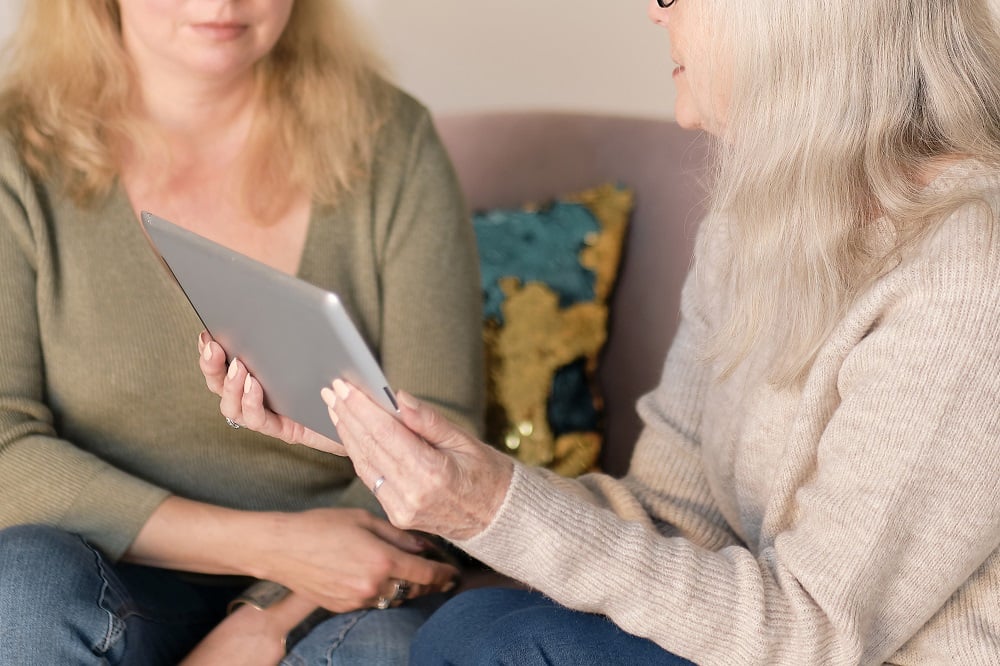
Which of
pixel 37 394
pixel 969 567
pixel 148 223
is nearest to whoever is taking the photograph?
pixel 969 567

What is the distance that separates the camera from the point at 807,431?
0.97 metres

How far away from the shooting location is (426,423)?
90cm

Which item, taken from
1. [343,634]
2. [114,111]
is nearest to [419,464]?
[343,634]

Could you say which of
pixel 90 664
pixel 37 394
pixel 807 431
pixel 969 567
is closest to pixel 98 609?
pixel 90 664

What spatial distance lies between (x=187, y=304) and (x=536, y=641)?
630 millimetres

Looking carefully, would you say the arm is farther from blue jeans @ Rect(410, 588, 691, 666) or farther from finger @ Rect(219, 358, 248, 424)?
finger @ Rect(219, 358, 248, 424)

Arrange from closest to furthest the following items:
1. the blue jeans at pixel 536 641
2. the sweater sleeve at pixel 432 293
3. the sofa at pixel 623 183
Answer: the blue jeans at pixel 536 641 < the sweater sleeve at pixel 432 293 < the sofa at pixel 623 183

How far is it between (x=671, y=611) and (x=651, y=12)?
54cm

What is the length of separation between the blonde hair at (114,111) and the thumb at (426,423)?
0.56 metres

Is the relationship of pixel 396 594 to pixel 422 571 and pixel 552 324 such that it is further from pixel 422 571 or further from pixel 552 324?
pixel 552 324

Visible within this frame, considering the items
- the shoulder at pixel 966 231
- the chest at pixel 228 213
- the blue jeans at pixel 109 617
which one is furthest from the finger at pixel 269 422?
the shoulder at pixel 966 231

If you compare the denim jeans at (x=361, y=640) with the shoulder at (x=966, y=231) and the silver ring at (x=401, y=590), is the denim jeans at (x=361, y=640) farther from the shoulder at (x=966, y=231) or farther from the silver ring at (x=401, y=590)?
the shoulder at (x=966, y=231)

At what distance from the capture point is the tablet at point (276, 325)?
85 cm

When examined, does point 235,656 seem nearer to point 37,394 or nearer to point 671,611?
point 37,394
